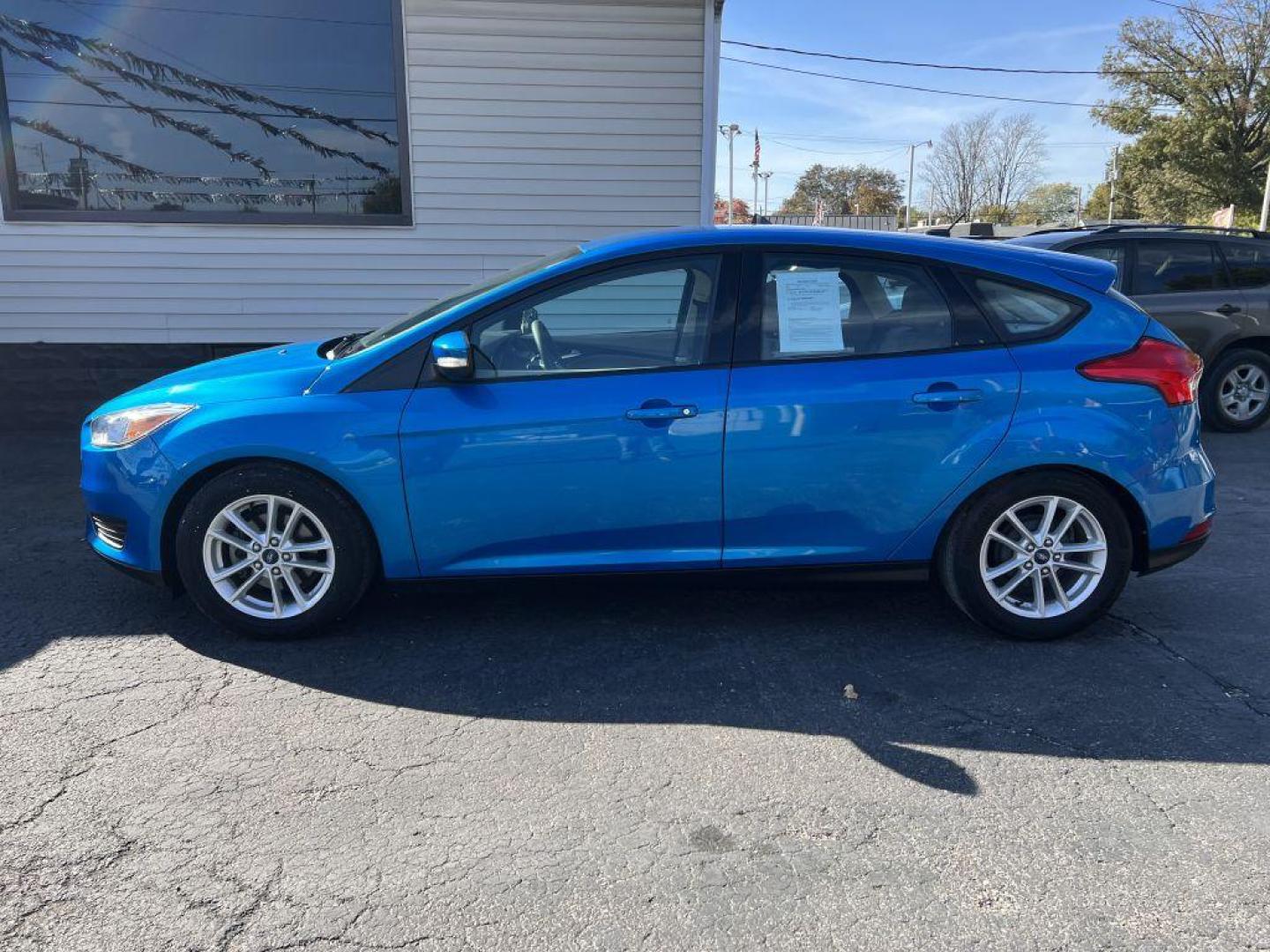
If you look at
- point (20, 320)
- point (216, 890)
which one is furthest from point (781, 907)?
point (20, 320)

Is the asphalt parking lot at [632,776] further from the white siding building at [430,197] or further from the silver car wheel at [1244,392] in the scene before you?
the silver car wheel at [1244,392]

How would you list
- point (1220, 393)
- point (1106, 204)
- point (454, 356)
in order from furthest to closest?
point (1106, 204)
point (1220, 393)
point (454, 356)

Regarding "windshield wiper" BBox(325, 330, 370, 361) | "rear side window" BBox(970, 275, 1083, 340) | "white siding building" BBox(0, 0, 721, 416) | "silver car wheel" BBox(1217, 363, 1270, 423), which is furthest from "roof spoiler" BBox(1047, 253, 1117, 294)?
"silver car wheel" BBox(1217, 363, 1270, 423)

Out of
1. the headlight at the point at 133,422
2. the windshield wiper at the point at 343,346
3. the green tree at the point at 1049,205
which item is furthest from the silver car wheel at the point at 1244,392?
the green tree at the point at 1049,205

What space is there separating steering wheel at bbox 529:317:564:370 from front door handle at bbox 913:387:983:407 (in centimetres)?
140

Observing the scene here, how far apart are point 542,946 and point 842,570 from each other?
2028 mm

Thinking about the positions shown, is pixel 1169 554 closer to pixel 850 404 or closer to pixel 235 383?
pixel 850 404

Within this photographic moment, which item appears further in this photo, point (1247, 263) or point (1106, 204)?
point (1106, 204)

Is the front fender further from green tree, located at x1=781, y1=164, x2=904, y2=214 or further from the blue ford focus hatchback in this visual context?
green tree, located at x1=781, y1=164, x2=904, y2=214

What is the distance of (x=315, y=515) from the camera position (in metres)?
3.68

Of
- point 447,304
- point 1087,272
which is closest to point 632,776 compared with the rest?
point 447,304

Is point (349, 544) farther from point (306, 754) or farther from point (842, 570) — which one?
point (842, 570)

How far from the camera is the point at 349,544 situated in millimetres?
3705

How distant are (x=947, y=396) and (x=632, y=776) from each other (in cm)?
188
